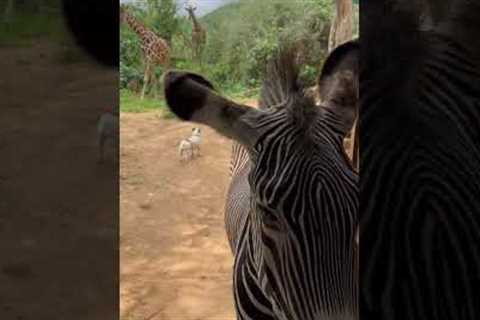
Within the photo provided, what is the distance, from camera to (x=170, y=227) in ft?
13.5

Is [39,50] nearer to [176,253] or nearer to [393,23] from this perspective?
[393,23]

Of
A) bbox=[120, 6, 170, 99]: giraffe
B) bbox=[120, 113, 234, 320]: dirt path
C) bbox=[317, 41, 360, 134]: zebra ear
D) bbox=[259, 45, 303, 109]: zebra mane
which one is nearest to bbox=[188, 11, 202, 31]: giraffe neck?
bbox=[120, 6, 170, 99]: giraffe

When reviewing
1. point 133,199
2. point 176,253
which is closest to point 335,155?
point 176,253

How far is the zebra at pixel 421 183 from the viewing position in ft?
1.69

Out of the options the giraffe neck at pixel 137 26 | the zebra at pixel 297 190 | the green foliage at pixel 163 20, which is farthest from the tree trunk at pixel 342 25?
the giraffe neck at pixel 137 26

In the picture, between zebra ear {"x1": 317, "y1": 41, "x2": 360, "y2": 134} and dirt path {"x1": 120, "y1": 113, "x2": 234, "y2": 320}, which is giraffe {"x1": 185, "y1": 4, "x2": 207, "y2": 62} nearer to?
dirt path {"x1": 120, "y1": 113, "x2": 234, "y2": 320}

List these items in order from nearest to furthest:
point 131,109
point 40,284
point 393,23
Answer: point 393,23, point 40,284, point 131,109

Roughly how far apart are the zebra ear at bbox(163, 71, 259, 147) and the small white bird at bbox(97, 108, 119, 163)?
0.30 metres

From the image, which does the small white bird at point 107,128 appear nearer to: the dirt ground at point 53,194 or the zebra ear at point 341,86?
the dirt ground at point 53,194

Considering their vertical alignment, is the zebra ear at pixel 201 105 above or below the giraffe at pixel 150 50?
above

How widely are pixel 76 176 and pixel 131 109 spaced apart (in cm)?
452

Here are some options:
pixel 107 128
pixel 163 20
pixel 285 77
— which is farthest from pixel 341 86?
pixel 163 20

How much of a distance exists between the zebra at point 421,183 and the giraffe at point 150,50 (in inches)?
180

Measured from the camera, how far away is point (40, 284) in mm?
614
